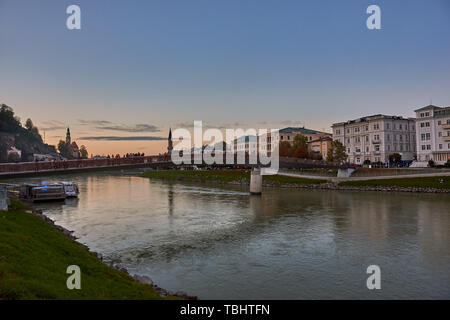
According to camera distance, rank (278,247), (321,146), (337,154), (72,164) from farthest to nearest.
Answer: (321,146), (337,154), (72,164), (278,247)

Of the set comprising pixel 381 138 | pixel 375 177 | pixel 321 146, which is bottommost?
pixel 375 177

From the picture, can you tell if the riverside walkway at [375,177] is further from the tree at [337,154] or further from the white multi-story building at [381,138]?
the white multi-story building at [381,138]

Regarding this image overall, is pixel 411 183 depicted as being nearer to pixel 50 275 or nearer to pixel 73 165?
pixel 73 165

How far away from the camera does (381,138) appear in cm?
9925

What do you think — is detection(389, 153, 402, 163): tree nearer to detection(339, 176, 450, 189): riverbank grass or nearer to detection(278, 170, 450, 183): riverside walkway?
detection(278, 170, 450, 183): riverside walkway

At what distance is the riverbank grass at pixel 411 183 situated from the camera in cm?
5800

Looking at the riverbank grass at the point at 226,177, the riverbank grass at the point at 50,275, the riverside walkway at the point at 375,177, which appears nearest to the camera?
the riverbank grass at the point at 50,275

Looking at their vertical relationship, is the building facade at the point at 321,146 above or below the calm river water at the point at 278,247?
above

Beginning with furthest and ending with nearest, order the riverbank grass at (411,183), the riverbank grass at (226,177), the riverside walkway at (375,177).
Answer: the riverbank grass at (226,177), the riverside walkway at (375,177), the riverbank grass at (411,183)

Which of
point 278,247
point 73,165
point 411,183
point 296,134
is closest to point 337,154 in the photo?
point 411,183

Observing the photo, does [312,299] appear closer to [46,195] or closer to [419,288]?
[419,288]

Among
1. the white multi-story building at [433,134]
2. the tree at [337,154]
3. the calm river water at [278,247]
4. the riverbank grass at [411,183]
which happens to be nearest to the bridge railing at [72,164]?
the calm river water at [278,247]

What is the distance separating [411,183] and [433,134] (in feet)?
109

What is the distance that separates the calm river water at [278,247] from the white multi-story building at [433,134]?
1978 inches
